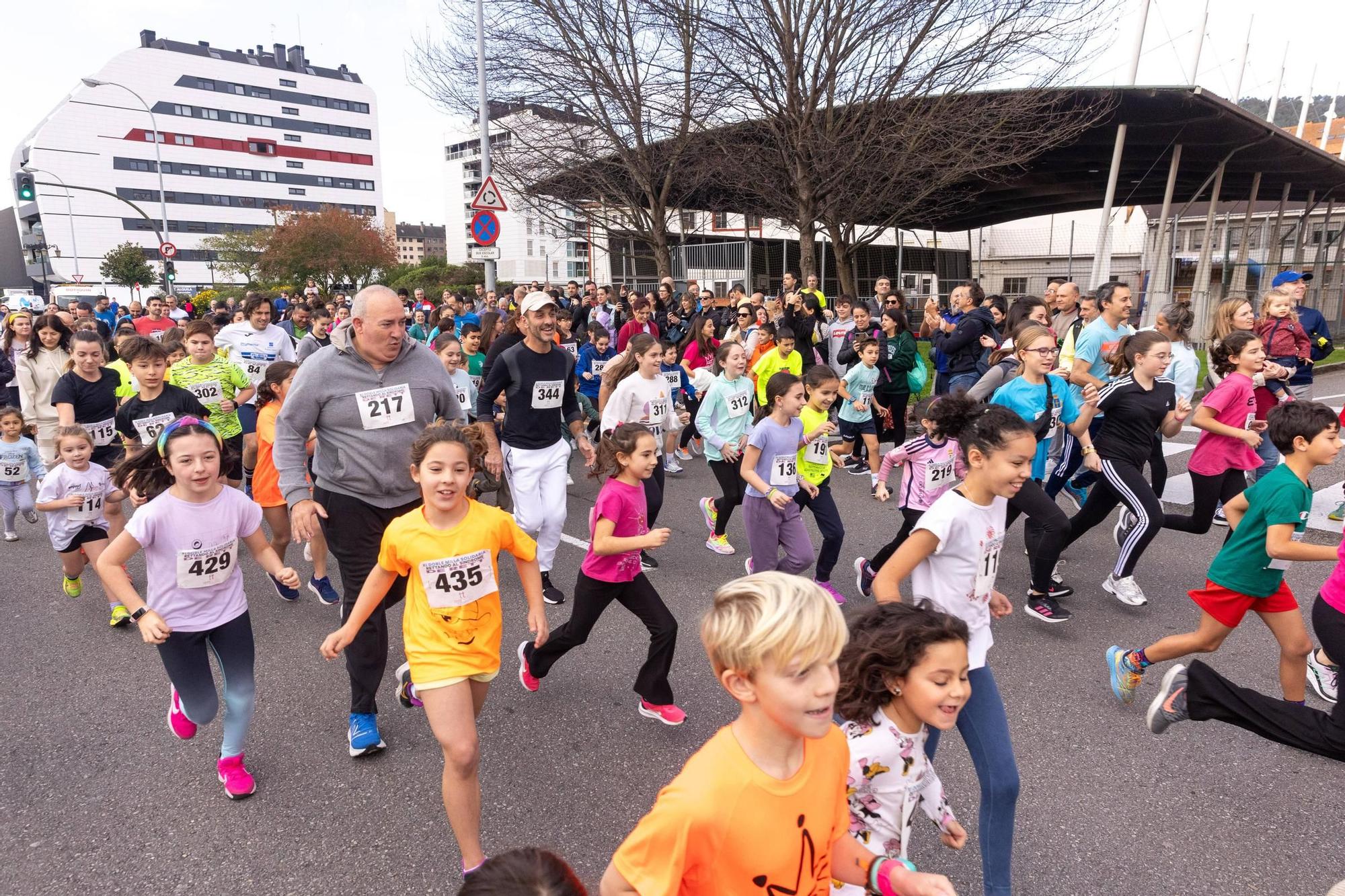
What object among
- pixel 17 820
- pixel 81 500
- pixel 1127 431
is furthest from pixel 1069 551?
pixel 81 500

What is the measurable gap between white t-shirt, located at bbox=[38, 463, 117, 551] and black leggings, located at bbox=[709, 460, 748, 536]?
4.22m

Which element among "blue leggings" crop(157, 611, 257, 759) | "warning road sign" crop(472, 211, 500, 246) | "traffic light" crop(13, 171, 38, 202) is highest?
"traffic light" crop(13, 171, 38, 202)

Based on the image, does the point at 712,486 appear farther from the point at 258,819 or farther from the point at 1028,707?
the point at 258,819

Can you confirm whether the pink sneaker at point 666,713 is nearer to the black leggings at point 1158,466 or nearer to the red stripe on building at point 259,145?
the black leggings at point 1158,466

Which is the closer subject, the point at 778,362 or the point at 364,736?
the point at 364,736

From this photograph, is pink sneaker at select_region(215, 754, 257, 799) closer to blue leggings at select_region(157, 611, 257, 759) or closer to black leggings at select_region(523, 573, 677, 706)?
blue leggings at select_region(157, 611, 257, 759)

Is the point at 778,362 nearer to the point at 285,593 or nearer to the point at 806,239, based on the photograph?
the point at 285,593

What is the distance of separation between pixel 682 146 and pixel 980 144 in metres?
6.23

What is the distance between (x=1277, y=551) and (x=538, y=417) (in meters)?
4.05

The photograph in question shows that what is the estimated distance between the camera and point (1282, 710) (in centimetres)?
285

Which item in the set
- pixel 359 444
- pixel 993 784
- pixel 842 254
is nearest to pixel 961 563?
pixel 993 784

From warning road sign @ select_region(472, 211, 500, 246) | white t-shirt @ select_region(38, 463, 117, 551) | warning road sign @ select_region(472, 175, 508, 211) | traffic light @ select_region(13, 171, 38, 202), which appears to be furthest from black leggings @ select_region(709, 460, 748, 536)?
traffic light @ select_region(13, 171, 38, 202)

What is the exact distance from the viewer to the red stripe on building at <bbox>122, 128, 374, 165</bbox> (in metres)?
76.7

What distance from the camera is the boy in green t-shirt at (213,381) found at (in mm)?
6082
